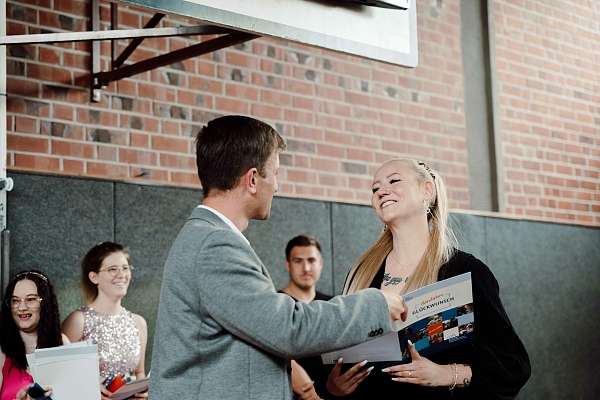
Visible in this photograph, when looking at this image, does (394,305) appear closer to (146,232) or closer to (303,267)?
(146,232)

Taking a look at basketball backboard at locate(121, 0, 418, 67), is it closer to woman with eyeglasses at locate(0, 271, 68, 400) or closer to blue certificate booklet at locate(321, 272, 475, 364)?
blue certificate booklet at locate(321, 272, 475, 364)

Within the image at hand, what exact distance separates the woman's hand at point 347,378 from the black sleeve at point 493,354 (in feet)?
0.93

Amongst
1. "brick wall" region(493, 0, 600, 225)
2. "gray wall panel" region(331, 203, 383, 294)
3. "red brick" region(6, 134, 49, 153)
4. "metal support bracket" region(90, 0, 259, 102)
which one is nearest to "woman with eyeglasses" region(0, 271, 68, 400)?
"red brick" region(6, 134, 49, 153)

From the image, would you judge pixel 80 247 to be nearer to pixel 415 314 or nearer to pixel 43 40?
pixel 43 40

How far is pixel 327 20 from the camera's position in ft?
9.66

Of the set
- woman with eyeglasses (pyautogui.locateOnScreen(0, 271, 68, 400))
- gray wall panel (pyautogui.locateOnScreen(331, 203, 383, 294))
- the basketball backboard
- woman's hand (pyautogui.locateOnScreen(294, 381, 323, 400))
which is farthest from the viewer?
gray wall panel (pyautogui.locateOnScreen(331, 203, 383, 294))

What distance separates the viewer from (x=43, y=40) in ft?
10.8

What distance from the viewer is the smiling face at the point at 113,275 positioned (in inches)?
156

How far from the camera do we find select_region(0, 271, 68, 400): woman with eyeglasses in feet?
11.5

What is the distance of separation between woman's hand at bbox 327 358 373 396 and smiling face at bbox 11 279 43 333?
66.5 inches

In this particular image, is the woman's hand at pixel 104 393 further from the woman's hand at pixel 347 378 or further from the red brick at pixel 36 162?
the woman's hand at pixel 347 378

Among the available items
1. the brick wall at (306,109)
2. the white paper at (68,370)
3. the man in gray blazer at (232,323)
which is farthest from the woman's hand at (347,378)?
the brick wall at (306,109)

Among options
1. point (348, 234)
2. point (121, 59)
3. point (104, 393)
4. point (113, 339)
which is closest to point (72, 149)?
point (121, 59)

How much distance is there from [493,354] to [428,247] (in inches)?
13.7
